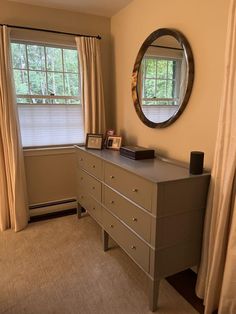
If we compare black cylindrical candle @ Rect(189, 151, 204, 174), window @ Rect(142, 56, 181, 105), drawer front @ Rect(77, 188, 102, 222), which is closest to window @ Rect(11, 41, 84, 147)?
drawer front @ Rect(77, 188, 102, 222)

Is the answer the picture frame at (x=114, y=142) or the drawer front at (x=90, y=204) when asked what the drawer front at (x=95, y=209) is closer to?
the drawer front at (x=90, y=204)

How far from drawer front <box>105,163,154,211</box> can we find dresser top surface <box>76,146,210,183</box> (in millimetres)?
43

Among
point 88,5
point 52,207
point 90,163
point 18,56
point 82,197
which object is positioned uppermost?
point 88,5

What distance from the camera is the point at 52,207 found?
3.06m

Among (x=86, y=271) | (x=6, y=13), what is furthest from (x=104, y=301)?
(x=6, y=13)

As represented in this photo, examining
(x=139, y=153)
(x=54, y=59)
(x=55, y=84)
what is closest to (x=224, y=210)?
(x=139, y=153)

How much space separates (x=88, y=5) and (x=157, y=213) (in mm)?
2410

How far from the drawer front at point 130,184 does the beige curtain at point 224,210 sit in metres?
0.43

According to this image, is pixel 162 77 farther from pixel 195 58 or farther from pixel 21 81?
pixel 21 81

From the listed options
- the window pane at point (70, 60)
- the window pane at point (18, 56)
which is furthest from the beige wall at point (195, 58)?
the window pane at point (18, 56)

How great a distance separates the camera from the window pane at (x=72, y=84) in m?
2.89

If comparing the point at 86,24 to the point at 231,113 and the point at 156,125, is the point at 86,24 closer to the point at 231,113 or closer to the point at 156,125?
the point at 156,125

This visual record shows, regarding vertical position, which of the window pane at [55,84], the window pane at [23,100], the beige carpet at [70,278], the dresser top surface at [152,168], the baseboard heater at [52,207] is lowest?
the beige carpet at [70,278]

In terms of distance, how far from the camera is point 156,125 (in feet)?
7.27
